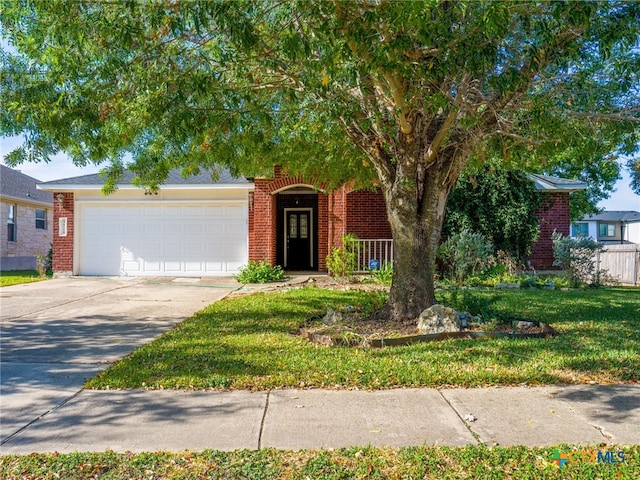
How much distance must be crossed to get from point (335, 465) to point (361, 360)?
2.26 m

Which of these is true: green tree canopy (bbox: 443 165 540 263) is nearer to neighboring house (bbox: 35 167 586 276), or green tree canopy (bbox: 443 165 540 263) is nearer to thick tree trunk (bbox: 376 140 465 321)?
neighboring house (bbox: 35 167 586 276)

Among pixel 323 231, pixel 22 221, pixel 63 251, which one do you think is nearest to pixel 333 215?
pixel 323 231

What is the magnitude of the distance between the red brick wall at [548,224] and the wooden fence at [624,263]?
2016 millimetres

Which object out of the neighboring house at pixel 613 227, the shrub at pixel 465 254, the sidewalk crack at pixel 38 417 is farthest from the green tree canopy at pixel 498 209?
the neighboring house at pixel 613 227

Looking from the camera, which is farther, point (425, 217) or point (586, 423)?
point (425, 217)

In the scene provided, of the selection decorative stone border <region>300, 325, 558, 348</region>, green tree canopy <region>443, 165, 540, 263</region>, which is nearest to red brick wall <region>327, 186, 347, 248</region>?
green tree canopy <region>443, 165, 540, 263</region>

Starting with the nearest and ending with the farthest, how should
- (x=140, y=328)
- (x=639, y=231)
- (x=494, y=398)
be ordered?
(x=494, y=398)
(x=140, y=328)
(x=639, y=231)

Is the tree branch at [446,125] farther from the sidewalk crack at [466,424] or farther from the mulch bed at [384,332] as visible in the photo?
the sidewalk crack at [466,424]

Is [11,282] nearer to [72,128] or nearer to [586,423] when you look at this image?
[72,128]

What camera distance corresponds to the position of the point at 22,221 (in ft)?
68.5

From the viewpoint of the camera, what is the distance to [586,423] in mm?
3666

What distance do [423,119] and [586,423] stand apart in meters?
4.49

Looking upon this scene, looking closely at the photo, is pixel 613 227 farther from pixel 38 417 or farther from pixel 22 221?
pixel 38 417

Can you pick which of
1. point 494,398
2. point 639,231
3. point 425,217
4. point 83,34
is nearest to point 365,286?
point 425,217
